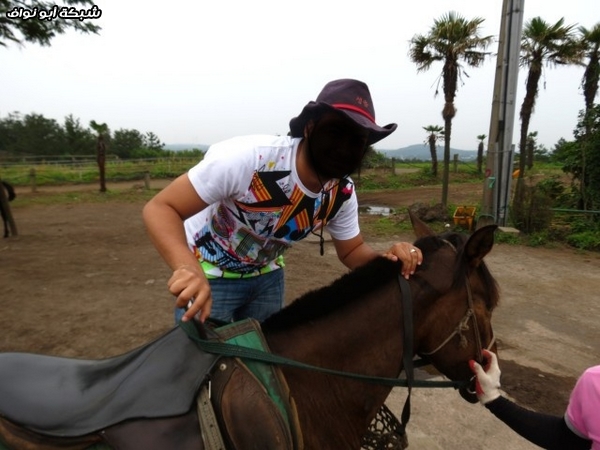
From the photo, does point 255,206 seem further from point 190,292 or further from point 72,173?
point 72,173

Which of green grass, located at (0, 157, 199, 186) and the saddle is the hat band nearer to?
the saddle

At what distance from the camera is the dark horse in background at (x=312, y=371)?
3.66 feet

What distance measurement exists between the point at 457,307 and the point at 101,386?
1.24 meters

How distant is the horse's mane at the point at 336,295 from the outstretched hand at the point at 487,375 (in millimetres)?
461

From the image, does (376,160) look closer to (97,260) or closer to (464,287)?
(97,260)

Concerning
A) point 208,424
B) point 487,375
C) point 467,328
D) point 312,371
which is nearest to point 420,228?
point 467,328

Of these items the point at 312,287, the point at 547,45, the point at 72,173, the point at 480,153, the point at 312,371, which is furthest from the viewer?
the point at 480,153

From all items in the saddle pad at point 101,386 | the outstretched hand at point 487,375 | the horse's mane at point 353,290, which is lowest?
the outstretched hand at point 487,375

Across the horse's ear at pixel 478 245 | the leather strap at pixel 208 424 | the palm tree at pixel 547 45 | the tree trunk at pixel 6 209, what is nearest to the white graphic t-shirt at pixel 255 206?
the horse's ear at pixel 478 245

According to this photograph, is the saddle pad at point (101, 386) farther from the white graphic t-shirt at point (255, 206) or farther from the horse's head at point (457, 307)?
the horse's head at point (457, 307)

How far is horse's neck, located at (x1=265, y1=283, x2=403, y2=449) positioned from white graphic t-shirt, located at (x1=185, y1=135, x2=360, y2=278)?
0.50 metres

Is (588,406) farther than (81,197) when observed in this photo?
No

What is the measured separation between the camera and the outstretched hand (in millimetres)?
1474

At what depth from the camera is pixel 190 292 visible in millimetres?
1201
